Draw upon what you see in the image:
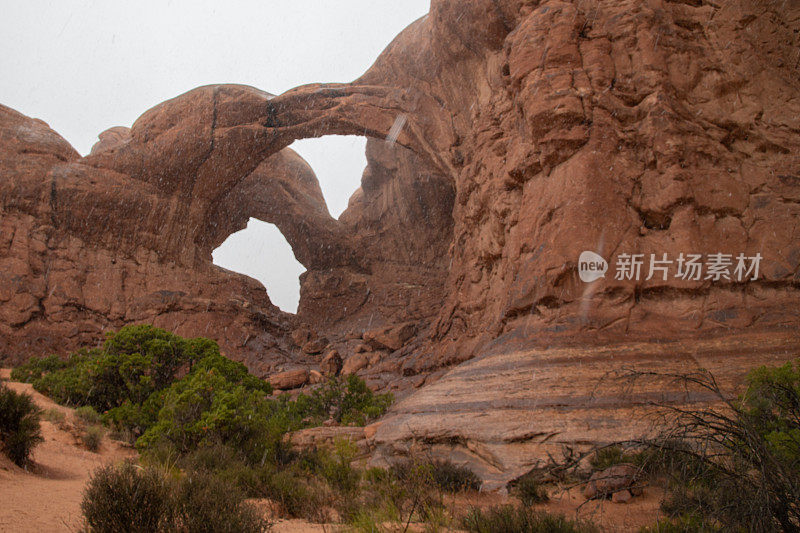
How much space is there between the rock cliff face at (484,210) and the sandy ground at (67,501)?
45.0 inches

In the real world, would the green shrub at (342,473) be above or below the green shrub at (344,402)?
above

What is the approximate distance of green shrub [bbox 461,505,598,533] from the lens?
156 inches

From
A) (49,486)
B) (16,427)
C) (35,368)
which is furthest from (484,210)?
(35,368)

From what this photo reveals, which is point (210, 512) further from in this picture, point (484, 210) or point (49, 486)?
point (484, 210)

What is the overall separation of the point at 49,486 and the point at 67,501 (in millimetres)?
805

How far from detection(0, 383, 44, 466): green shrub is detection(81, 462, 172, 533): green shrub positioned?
312cm

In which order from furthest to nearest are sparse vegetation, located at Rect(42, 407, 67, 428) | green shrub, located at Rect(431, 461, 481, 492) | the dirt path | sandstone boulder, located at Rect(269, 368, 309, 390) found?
1. sandstone boulder, located at Rect(269, 368, 309, 390)
2. sparse vegetation, located at Rect(42, 407, 67, 428)
3. green shrub, located at Rect(431, 461, 481, 492)
4. the dirt path

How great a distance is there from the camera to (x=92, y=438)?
8.42 metres

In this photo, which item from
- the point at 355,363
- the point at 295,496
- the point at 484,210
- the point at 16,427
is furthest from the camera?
the point at 355,363

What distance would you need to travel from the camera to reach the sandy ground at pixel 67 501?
11.9ft

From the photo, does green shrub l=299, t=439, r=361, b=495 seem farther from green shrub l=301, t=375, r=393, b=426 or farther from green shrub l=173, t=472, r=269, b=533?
green shrub l=301, t=375, r=393, b=426

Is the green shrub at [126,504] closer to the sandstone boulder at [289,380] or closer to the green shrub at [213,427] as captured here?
the green shrub at [213,427]

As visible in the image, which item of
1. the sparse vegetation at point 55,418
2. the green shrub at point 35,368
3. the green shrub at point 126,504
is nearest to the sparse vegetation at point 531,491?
the green shrub at point 126,504

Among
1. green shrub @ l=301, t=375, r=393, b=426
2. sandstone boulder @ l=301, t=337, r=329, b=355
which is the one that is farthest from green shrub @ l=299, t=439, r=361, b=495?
sandstone boulder @ l=301, t=337, r=329, b=355
